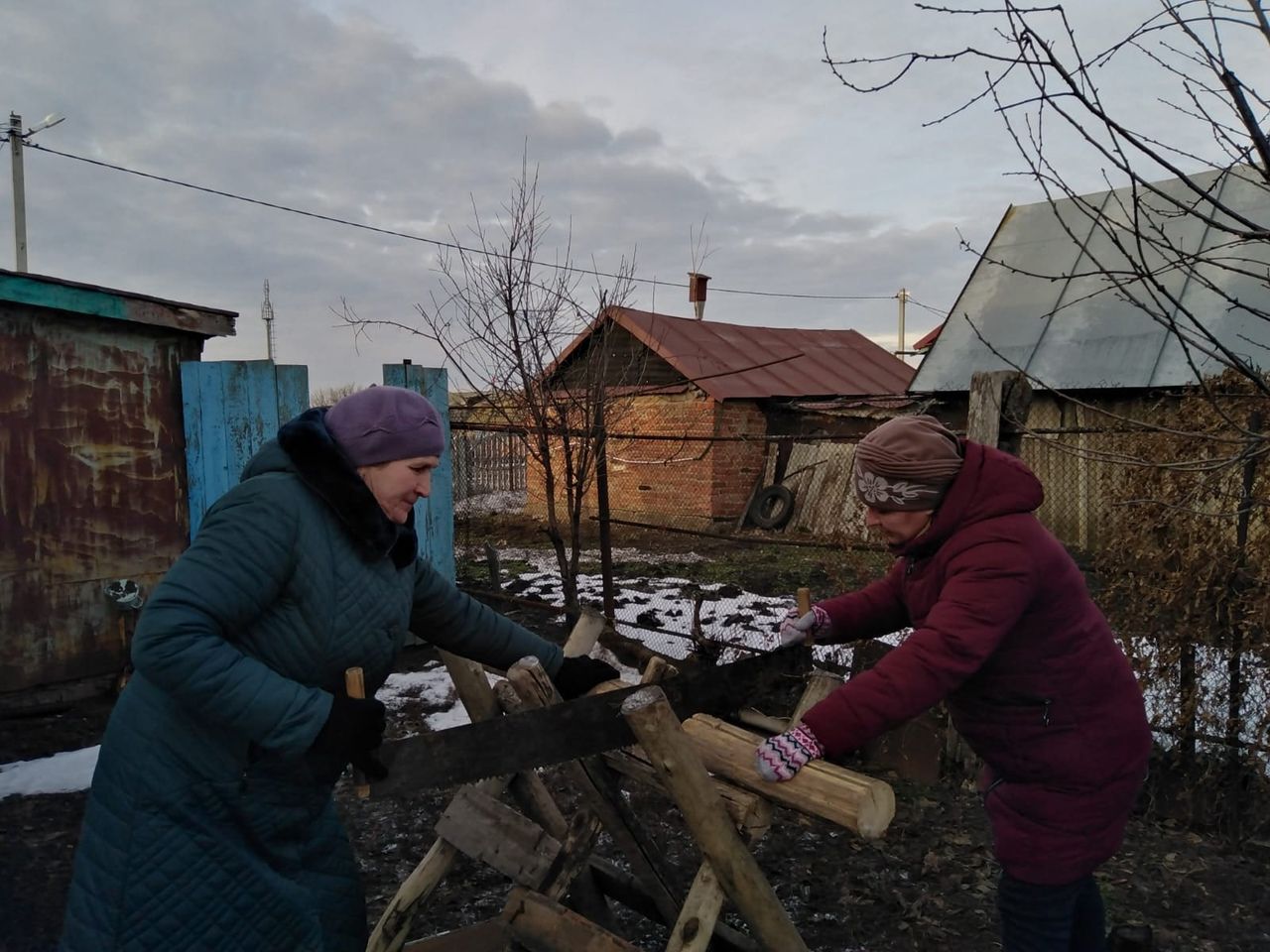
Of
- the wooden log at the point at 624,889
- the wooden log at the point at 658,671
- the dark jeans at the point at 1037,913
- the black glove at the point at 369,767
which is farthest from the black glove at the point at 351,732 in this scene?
the dark jeans at the point at 1037,913

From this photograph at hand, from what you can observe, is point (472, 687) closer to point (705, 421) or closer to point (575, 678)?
point (575, 678)

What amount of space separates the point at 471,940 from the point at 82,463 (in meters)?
4.27

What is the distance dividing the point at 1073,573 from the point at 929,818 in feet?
7.96

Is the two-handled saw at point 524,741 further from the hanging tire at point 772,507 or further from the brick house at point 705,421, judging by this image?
the hanging tire at point 772,507

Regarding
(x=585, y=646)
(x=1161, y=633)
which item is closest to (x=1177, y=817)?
(x=1161, y=633)

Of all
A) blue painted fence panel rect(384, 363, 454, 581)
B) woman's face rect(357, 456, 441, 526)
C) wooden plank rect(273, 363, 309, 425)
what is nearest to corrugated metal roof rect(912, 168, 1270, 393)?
blue painted fence panel rect(384, 363, 454, 581)

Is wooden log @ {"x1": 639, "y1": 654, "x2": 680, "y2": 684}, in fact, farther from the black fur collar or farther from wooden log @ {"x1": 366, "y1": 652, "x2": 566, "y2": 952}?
the black fur collar

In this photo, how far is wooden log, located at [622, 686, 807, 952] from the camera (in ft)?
6.22

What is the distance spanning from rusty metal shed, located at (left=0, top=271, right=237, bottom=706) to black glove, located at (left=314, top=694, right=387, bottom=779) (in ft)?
15.4

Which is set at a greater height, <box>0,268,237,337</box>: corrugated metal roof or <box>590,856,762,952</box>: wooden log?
<box>0,268,237,337</box>: corrugated metal roof

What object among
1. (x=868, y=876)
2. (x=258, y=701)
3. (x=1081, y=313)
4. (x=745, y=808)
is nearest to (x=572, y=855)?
(x=745, y=808)

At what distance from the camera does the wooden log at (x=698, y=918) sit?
2064 mm

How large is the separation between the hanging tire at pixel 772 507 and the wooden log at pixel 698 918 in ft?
39.8

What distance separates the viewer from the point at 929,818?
4102mm
